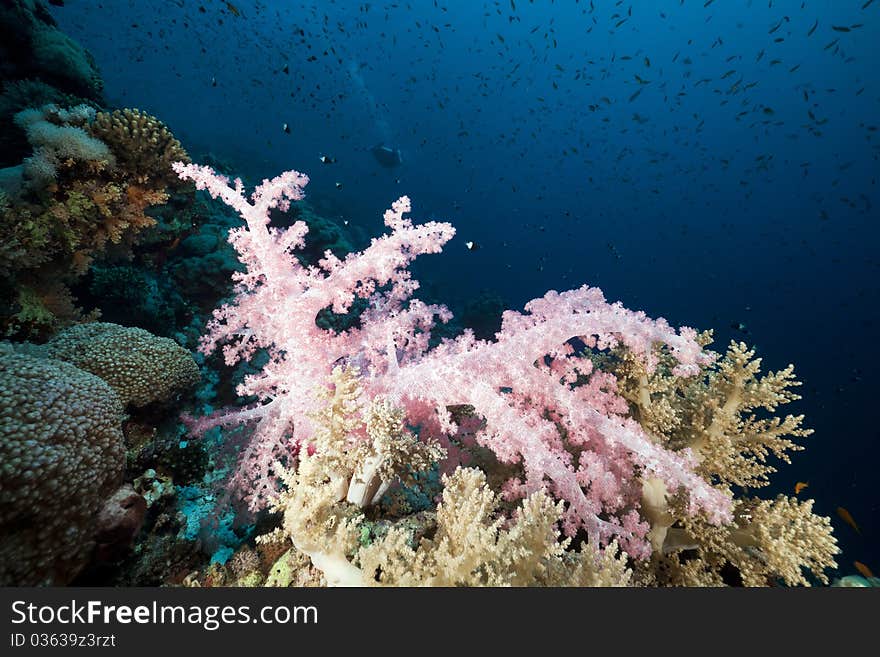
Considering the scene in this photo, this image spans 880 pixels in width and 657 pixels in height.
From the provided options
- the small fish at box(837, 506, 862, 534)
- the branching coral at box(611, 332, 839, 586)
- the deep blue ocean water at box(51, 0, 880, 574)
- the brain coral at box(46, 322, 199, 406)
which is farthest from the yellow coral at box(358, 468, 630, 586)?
the deep blue ocean water at box(51, 0, 880, 574)

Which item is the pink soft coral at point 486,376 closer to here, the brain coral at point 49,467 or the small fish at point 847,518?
the brain coral at point 49,467

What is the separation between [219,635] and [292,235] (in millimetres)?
3399

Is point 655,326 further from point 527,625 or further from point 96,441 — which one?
point 96,441

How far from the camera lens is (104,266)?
6.15m

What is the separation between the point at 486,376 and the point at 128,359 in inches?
164

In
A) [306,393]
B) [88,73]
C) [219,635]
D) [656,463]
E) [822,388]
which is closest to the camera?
[219,635]

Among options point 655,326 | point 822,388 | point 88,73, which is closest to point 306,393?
point 655,326

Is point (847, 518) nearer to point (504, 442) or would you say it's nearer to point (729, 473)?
point (729, 473)

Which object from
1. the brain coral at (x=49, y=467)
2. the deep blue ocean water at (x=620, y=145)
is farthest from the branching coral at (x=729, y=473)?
the deep blue ocean water at (x=620, y=145)

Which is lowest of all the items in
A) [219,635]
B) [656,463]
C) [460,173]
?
[219,635]

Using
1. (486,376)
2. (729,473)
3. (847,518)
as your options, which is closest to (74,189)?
(486,376)

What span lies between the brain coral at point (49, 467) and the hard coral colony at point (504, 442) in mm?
Result: 1009

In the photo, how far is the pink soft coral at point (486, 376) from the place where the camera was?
306 cm

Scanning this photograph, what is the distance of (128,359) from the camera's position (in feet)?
13.0
